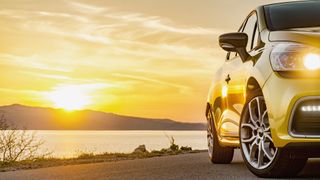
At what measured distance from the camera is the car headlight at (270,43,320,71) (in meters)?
6.87

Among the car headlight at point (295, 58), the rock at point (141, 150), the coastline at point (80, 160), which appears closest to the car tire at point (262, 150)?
the car headlight at point (295, 58)

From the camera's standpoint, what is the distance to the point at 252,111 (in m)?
7.79

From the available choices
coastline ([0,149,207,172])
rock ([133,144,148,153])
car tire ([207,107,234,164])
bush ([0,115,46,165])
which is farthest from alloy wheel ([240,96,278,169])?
rock ([133,144,148,153])

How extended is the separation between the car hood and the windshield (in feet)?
1.57

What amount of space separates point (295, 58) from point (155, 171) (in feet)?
9.22

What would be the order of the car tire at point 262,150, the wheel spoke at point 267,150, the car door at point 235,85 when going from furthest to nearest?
the car door at point 235,85, the wheel spoke at point 267,150, the car tire at point 262,150

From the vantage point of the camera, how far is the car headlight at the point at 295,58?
6870 mm

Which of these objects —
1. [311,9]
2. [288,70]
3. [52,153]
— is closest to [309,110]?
[288,70]

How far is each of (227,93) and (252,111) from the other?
138cm

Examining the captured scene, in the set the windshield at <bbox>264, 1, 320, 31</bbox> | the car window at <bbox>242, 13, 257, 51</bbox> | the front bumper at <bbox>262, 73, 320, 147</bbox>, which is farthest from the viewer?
the car window at <bbox>242, 13, 257, 51</bbox>

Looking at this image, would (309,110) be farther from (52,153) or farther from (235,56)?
(52,153)

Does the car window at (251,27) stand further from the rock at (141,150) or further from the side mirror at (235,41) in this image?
the rock at (141,150)

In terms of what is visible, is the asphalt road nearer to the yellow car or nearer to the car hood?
the yellow car

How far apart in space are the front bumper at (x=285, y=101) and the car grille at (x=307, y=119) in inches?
1.7
